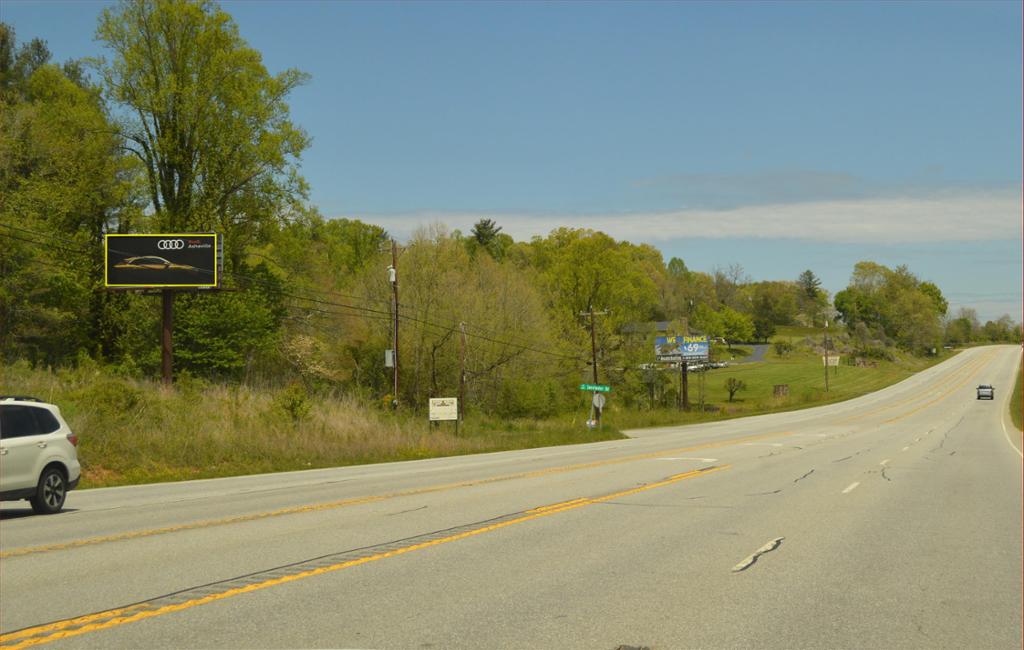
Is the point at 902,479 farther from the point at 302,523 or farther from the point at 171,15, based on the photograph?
the point at 171,15

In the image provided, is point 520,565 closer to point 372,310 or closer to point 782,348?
point 372,310

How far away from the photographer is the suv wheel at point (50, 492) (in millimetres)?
15281

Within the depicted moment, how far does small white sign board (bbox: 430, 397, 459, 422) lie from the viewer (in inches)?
1571

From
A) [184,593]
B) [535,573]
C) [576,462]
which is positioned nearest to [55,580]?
[184,593]

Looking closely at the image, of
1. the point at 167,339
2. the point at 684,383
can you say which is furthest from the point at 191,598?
the point at 684,383

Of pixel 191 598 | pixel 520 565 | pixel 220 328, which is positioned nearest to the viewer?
pixel 191 598

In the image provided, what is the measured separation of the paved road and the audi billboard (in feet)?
80.4

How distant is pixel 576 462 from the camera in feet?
89.5

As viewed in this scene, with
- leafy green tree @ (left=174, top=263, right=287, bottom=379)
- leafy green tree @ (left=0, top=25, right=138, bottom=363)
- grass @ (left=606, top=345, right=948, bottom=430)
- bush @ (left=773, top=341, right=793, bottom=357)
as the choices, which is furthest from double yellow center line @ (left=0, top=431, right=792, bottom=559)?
bush @ (left=773, top=341, right=793, bottom=357)

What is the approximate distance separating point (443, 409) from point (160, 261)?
48.8 ft

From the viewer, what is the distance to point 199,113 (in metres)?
54.1

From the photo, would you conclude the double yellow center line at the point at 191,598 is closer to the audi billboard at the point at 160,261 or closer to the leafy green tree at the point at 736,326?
the audi billboard at the point at 160,261

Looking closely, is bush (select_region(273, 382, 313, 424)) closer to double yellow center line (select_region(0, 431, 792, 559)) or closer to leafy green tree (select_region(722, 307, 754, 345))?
double yellow center line (select_region(0, 431, 792, 559))

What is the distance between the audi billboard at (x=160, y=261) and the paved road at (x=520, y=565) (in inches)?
964
